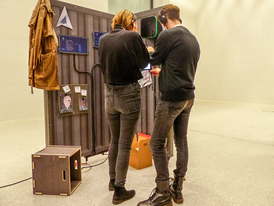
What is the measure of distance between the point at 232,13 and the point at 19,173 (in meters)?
7.18

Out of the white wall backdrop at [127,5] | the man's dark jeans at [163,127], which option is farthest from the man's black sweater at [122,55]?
the white wall backdrop at [127,5]

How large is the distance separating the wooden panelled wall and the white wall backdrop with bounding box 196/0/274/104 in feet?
16.5

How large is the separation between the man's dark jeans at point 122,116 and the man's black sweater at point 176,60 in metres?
0.25

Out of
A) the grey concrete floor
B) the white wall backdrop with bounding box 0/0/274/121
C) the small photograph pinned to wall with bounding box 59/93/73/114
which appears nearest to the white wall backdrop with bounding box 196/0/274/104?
the white wall backdrop with bounding box 0/0/274/121

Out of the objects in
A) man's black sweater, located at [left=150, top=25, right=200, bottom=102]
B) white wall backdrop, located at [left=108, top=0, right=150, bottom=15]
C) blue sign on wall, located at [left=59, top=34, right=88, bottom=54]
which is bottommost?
man's black sweater, located at [left=150, top=25, right=200, bottom=102]

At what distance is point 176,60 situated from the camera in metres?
1.56

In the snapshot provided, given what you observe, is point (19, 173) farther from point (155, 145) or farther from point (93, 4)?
point (93, 4)

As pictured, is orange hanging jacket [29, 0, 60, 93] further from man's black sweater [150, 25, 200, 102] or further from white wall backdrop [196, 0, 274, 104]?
white wall backdrop [196, 0, 274, 104]

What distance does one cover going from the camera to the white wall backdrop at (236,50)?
6.37 meters

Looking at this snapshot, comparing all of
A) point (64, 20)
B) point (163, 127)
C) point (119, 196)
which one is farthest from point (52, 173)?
point (64, 20)

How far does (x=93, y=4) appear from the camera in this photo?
17.3 feet

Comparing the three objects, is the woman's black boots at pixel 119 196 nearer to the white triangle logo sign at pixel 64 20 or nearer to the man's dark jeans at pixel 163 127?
the man's dark jeans at pixel 163 127

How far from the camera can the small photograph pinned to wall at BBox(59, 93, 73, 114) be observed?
95.3 inches

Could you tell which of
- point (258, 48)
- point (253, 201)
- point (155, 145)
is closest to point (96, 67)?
point (155, 145)
